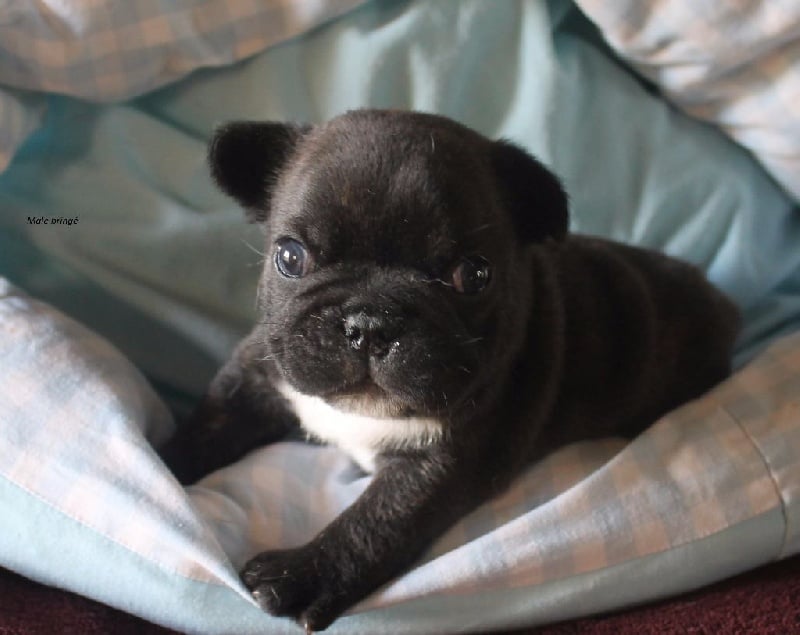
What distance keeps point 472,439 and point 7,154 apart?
0.99 meters

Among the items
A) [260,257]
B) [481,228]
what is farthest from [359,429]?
[260,257]

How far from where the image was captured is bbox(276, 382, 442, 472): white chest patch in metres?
1.36

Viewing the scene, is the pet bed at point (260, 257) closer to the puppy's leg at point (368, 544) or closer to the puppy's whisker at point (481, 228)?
A: the puppy's leg at point (368, 544)

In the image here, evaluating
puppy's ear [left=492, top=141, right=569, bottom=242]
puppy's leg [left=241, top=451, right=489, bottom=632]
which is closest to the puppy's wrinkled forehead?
puppy's ear [left=492, top=141, right=569, bottom=242]

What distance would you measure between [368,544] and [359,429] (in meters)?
0.22

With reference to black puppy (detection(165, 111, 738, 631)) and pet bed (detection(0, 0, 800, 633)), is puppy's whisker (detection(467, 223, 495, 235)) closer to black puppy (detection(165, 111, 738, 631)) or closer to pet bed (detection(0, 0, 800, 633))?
black puppy (detection(165, 111, 738, 631))

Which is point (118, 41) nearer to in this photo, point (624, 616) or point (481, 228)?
point (481, 228)

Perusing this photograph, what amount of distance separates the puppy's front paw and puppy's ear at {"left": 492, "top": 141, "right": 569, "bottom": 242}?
2.00 ft

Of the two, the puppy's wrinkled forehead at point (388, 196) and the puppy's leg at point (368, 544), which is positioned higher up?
the puppy's wrinkled forehead at point (388, 196)

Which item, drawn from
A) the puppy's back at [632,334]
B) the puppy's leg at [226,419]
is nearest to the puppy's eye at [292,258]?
the puppy's leg at [226,419]

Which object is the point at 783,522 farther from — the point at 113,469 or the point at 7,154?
the point at 7,154

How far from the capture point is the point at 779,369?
163cm

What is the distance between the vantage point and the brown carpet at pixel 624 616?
1.24 metres

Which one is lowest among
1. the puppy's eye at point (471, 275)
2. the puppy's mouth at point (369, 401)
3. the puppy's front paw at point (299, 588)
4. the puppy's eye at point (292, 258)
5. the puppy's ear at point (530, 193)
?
the puppy's front paw at point (299, 588)
